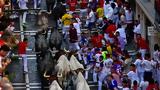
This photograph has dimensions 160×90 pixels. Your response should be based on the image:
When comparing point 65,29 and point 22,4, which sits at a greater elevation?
point 22,4

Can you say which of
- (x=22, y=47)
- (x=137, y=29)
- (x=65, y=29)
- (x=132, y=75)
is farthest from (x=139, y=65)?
(x=65, y=29)

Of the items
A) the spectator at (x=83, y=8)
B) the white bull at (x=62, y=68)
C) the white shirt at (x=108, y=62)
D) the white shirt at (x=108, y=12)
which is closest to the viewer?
the white bull at (x=62, y=68)

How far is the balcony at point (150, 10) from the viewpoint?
3280cm

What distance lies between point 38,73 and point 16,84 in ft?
4.04

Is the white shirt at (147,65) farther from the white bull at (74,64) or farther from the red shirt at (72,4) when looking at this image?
the red shirt at (72,4)

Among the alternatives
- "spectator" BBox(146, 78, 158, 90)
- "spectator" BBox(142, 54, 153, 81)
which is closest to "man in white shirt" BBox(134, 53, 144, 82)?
"spectator" BBox(142, 54, 153, 81)

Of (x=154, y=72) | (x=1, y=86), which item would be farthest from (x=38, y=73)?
(x=1, y=86)

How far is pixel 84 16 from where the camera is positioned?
37031 millimetres

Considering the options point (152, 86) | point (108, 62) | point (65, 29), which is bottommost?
point (152, 86)

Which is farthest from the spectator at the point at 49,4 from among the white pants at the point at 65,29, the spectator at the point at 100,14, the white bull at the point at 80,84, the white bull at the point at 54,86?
the white bull at the point at 54,86

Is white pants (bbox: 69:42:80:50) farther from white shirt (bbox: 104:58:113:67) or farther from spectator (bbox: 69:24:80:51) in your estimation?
white shirt (bbox: 104:58:113:67)

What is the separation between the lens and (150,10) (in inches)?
1369

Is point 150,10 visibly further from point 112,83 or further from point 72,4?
point 112,83

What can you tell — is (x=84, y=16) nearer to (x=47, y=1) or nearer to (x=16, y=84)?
(x=47, y=1)
